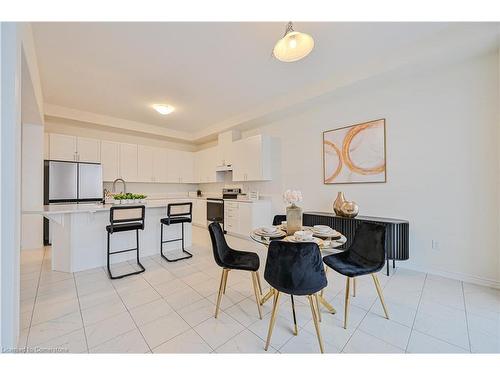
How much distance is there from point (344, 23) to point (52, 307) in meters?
4.02

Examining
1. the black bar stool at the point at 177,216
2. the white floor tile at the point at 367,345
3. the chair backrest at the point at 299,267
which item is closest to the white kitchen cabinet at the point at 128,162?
the black bar stool at the point at 177,216

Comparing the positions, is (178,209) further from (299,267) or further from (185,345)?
(299,267)

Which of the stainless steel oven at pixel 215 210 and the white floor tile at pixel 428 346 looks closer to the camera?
the white floor tile at pixel 428 346

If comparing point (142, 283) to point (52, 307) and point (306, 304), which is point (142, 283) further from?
point (306, 304)

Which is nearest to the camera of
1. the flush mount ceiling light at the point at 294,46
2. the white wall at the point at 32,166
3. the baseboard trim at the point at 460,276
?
the flush mount ceiling light at the point at 294,46

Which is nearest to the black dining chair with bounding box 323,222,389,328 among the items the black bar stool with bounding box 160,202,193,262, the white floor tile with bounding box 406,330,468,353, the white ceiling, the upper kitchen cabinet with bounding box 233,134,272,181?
the white floor tile with bounding box 406,330,468,353

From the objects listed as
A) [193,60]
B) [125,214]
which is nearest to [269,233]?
[125,214]

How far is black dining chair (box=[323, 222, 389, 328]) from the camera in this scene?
1767mm

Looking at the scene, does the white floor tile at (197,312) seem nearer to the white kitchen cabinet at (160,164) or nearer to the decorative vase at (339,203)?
the decorative vase at (339,203)

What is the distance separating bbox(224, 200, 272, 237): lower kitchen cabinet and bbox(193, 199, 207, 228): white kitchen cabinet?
1.11 meters

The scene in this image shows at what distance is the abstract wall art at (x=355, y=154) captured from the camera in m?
3.12

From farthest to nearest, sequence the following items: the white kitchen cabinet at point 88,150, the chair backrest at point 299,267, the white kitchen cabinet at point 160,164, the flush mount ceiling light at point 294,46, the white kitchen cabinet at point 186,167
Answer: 1. the white kitchen cabinet at point 186,167
2. the white kitchen cabinet at point 160,164
3. the white kitchen cabinet at point 88,150
4. the flush mount ceiling light at point 294,46
5. the chair backrest at point 299,267

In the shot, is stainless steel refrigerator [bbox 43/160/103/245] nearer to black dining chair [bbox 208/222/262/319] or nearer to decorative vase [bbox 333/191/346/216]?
black dining chair [bbox 208/222/262/319]

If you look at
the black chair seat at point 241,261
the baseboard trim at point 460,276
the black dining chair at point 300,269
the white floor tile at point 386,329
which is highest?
the black dining chair at point 300,269
